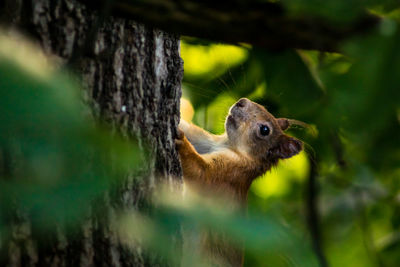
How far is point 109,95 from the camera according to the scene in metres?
1.90

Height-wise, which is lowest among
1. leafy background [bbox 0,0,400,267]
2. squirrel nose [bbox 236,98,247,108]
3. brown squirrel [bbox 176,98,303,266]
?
brown squirrel [bbox 176,98,303,266]

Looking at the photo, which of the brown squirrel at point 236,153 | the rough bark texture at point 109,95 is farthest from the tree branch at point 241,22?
the brown squirrel at point 236,153

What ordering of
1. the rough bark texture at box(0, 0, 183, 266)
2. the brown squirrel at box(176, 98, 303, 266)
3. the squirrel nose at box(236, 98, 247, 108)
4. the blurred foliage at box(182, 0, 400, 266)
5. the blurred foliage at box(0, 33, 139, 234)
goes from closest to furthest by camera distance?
the blurred foliage at box(0, 33, 139, 234), the blurred foliage at box(182, 0, 400, 266), the rough bark texture at box(0, 0, 183, 266), the brown squirrel at box(176, 98, 303, 266), the squirrel nose at box(236, 98, 247, 108)

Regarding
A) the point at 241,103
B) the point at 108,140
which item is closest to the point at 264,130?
the point at 241,103

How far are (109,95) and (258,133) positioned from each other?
2.56 m

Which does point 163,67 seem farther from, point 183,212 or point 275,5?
point 183,212

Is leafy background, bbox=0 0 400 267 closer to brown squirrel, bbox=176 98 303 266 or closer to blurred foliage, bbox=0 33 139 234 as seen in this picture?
blurred foliage, bbox=0 33 139 234

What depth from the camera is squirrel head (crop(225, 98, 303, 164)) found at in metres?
4.16

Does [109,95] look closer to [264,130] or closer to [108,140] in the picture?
[108,140]

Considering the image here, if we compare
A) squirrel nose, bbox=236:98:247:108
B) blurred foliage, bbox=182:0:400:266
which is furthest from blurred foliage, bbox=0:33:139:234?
squirrel nose, bbox=236:98:247:108

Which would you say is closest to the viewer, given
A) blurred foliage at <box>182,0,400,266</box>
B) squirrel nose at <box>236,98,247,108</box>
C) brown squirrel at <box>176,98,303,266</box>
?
blurred foliage at <box>182,0,400,266</box>

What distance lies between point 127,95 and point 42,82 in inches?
56.1

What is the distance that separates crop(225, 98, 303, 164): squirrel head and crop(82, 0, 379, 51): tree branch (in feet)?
10.1

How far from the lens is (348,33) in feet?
3.09
